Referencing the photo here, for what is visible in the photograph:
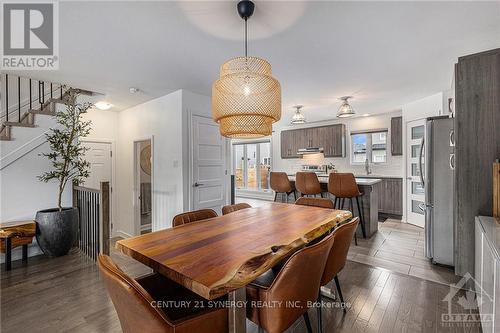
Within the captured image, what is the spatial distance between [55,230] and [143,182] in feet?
6.48

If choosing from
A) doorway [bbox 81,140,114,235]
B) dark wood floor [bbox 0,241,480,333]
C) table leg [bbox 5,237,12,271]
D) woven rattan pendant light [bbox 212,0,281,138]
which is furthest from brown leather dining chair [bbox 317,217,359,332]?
doorway [bbox 81,140,114,235]

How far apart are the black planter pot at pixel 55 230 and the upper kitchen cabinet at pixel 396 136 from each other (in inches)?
254

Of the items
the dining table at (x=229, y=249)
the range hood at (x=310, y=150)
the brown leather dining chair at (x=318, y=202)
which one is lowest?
the dining table at (x=229, y=249)

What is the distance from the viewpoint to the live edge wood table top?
1.14m

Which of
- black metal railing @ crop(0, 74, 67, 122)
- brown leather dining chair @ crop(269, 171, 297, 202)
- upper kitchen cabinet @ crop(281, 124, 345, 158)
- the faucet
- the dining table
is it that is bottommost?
the dining table

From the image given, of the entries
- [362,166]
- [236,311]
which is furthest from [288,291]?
[362,166]

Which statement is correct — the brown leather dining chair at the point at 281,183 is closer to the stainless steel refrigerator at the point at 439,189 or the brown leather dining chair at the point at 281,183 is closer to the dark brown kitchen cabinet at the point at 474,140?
the stainless steel refrigerator at the point at 439,189

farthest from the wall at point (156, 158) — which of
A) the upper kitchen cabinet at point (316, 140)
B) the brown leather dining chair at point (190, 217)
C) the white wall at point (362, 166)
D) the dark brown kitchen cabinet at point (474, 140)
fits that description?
the white wall at point (362, 166)

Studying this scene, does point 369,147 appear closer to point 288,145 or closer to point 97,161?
point 288,145

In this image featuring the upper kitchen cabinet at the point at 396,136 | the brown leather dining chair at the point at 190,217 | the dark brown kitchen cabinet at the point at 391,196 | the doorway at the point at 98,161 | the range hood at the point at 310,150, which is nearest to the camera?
the brown leather dining chair at the point at 190,217

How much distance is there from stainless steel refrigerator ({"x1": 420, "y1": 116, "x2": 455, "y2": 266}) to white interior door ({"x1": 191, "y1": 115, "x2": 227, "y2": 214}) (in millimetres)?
3183

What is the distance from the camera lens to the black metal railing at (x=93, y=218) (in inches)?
117

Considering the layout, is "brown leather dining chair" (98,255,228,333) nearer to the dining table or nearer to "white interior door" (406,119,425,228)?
the dining table

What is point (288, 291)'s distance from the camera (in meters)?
1.28
